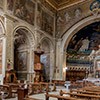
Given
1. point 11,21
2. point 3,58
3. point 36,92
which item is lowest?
point 36,92

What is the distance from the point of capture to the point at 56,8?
2092 cm

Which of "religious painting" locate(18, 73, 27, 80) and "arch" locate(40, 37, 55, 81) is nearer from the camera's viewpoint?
"religious painting" locate(18, 73, 27, 80)

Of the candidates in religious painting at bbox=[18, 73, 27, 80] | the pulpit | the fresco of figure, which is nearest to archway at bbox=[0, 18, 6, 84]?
the pulpit

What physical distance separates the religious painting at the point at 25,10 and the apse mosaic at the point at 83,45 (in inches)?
264

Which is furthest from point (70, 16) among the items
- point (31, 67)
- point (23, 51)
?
point (31, 67)

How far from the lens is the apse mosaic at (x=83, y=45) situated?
21172mm

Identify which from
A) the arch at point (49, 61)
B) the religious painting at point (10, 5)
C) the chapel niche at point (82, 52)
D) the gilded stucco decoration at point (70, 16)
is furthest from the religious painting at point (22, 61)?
the chapel niche at point (82, 52)

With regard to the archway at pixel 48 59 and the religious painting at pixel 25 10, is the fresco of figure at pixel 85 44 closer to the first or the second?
the archway at pixel 48 59

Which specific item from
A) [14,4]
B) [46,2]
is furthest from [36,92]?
[46,2]

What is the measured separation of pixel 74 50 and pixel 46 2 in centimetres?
726

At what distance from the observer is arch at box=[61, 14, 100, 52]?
1892 cm

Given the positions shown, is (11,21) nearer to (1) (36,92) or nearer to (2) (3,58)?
(2) (3,58)

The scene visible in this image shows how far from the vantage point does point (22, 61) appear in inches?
686

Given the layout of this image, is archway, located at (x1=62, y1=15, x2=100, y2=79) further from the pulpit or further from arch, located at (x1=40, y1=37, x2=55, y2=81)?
the pulpit
